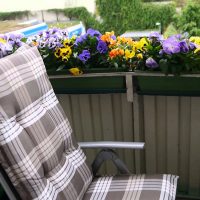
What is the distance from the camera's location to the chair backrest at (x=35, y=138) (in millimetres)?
1080

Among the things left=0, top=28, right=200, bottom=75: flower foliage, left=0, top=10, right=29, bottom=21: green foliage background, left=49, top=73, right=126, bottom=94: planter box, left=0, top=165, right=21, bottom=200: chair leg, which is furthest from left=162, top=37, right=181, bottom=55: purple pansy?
left=0, top=10, right=29, bottom=21: green foliage background

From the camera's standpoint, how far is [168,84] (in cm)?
151

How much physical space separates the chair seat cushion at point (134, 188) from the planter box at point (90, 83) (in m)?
0.46

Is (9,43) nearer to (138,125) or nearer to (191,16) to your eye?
(138,125)

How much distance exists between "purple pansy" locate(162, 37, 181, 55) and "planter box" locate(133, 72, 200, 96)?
0.12 meters

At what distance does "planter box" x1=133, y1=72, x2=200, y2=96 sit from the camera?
1463 millimetres

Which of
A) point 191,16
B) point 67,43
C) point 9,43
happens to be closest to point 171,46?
point 67,43

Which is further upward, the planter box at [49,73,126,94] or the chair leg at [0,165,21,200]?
the planter box at [49,73,126,94]

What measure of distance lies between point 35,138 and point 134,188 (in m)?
0.48

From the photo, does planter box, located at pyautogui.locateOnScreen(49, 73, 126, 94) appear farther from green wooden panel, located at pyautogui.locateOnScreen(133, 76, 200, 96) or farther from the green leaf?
the green leaf

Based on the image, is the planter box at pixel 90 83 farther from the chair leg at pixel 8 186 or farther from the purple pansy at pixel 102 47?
the chair leg at pixel 8 186

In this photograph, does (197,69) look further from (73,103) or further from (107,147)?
(73,103)

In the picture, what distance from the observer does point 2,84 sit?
112cm

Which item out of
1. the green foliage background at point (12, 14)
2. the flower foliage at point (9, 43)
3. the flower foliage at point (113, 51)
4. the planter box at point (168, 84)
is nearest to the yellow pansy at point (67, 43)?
the flower foliage at point (113, 51)
